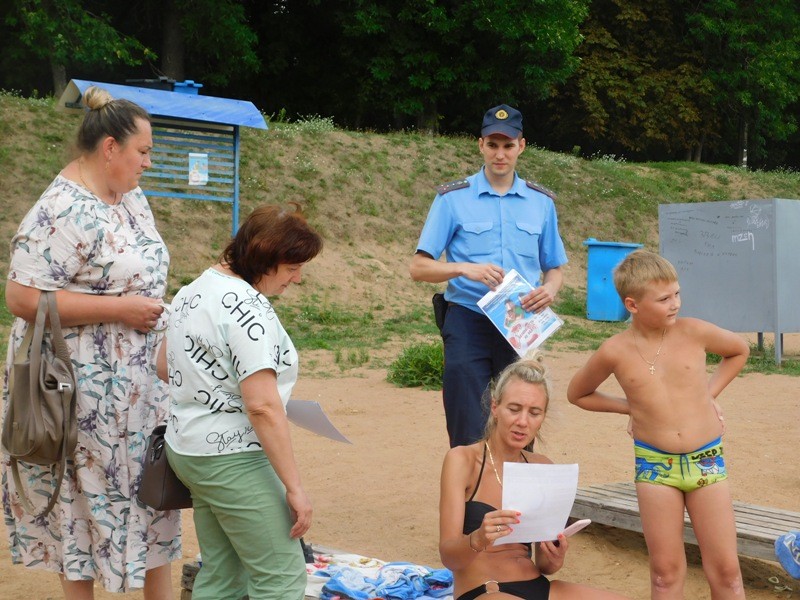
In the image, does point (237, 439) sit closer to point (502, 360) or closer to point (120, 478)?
point (120, 478)

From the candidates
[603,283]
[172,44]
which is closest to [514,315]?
[603,283]

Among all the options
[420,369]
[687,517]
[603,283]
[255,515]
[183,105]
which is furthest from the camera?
[603,283]

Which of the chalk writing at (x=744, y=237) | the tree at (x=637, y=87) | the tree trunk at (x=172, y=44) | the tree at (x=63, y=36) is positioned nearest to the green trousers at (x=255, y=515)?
the chalk writing at (x=744, y=237)

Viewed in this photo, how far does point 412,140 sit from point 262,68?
728 cm

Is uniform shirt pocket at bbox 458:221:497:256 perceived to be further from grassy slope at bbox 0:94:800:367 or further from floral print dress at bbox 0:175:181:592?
grassy slope at bbox 0:94:800:367

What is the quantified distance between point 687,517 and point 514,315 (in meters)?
1.66

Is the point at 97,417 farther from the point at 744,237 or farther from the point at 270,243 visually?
the point at 744,237

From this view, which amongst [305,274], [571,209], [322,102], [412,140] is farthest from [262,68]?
[305,274]

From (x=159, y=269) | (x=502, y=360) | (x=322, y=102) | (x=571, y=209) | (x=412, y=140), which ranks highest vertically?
(x=322, y=102)

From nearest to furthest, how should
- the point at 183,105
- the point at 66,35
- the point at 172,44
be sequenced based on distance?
the point at 183,105, the point at 66,35, the point at 172,44

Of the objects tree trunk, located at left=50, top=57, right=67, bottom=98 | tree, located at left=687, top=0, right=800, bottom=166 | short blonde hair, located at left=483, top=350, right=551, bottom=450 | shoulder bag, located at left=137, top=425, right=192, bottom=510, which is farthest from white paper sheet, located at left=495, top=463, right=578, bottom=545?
tree, located at left=687, top=0, right=800, bottom=166

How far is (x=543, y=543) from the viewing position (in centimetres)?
329

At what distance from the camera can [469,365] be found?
4.49 metres

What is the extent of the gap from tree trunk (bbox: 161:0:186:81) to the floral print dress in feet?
75.5
